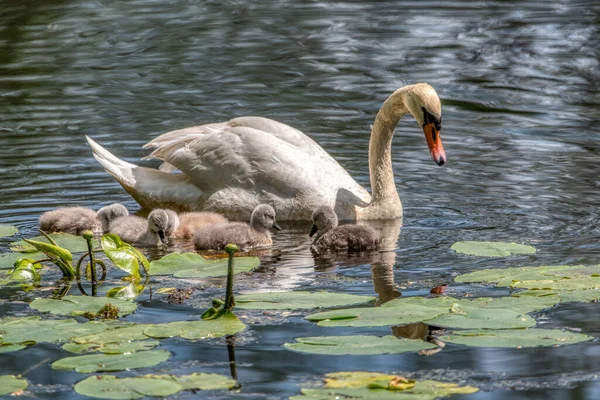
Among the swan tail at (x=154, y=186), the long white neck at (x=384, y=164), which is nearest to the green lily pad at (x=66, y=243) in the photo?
the swan tail at (x=154, y=186)

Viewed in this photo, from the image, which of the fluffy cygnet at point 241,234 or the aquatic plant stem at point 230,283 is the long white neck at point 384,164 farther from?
the aquatic plant stem at point 230,283

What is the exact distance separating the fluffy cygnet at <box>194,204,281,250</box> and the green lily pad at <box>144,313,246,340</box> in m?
2.19

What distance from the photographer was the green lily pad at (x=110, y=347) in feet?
19.1

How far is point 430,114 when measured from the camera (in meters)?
9.59

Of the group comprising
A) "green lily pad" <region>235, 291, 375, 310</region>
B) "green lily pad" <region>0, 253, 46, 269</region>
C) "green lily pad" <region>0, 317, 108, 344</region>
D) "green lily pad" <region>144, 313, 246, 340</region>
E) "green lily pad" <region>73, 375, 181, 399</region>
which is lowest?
"green lily pad" <region>0, 253, 46, 269</region>

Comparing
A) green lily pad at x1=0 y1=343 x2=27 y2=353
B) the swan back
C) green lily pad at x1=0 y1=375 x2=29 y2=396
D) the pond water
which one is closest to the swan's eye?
the pond water

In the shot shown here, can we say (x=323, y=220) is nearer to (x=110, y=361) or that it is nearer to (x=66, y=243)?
(x=66, y=243)

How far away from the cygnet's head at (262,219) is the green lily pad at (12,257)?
156 cm


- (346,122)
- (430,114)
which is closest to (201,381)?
(430,114)

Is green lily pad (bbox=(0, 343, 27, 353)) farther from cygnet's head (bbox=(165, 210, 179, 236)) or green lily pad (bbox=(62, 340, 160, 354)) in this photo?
cygnet's head (bbox=(165, 210, 179, 236))

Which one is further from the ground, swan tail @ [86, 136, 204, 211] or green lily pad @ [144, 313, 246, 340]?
green lily pad @ [144, 313, 246, 340]

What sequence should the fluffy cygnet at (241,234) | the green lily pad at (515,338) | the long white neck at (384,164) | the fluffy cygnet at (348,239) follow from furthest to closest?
the long white neck at (384,164) < the fluffy cygnet at (241,234) < the fluffy cygnet at (348,239) < the green lily pad at (515,338)

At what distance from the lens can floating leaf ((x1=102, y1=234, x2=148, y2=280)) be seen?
733 centimetres

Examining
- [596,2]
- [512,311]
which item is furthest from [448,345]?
[596,2]
